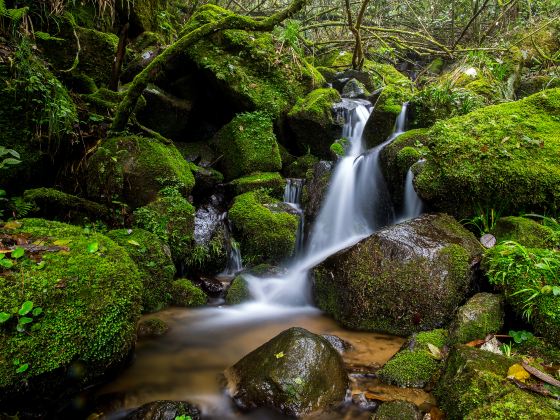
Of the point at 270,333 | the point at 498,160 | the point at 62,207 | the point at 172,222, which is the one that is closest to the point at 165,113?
the point at 172,222

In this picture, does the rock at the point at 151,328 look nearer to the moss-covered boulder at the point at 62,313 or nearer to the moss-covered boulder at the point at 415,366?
the moss-covered boulder at the point at 62,313

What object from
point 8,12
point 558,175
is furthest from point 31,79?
point 558,175

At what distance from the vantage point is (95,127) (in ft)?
17.8

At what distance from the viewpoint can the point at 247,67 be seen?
7492 millimetres

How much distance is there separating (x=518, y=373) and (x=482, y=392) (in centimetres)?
32

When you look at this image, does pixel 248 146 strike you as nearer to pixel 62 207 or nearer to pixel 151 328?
pixel 62 207

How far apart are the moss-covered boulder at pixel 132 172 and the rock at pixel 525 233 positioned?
14.2 ft

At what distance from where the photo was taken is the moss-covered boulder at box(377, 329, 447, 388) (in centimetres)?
276

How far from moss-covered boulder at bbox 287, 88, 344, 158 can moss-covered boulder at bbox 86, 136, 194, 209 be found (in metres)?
2.91

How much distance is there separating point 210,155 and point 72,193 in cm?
280

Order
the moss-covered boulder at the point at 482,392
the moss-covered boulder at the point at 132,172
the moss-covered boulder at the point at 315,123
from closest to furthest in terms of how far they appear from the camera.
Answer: the moss-covered boulder at the point at 482,392
the moss-covered boulder at the point at 132,172
the moss-covered boulder at the point at 315,123

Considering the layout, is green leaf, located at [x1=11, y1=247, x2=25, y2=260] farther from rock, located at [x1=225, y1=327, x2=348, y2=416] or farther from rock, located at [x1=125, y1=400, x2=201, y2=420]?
rock, located at [x1=225, y1=327, x2=348, y2=416]

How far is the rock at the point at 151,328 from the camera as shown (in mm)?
3632

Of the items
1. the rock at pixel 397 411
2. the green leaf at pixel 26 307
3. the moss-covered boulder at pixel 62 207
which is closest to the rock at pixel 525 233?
the rock at pixel 397 411
